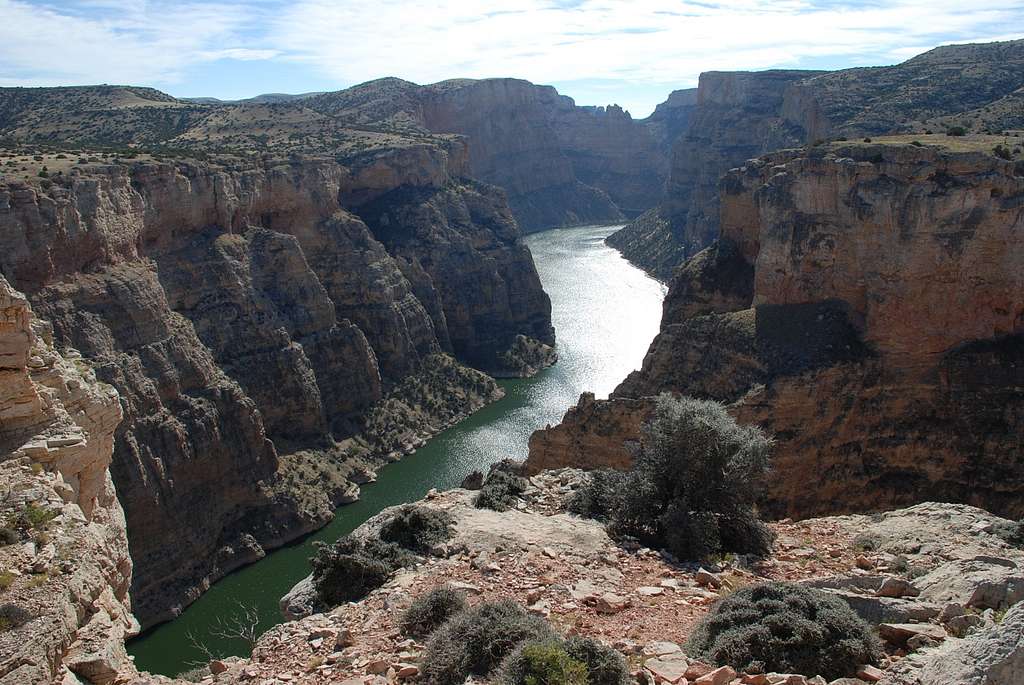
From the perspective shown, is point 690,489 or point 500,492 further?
point 500,492

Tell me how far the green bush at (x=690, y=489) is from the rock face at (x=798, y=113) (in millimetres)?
31580

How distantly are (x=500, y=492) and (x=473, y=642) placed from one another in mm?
9064

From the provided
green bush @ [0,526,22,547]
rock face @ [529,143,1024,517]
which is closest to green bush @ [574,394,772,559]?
rock face @ [529,143,1024,517]

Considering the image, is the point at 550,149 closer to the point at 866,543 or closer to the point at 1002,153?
the point at 1002,153

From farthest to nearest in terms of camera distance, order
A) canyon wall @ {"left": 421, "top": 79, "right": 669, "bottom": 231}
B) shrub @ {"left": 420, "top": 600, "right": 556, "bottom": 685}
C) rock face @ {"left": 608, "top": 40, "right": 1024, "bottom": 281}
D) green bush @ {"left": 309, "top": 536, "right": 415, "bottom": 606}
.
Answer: canyon wall @ {"left": 421, "top": 79, "right": 669, "bottom": 231}
rock face @ {"left": 608, "top": 40, "right": 1024, "bottom": 281}
green bush @ {"left": 309, "top": 536, "right": 415, "bottom": 606}
shrub @ {"left": 420, "top": 600, "right": 556, "bottom": 685}

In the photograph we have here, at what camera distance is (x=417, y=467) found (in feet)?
165

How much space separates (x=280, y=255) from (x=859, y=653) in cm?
4457

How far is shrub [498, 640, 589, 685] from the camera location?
32.6ft

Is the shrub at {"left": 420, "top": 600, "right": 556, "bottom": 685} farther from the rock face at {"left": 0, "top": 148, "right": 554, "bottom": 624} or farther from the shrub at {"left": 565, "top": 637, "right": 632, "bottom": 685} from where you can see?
the rock face at {"left": 0, "top": 148, "right": 554, "bottom": 624}

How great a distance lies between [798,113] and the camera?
8875 centimetres

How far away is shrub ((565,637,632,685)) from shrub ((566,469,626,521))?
26.6ft

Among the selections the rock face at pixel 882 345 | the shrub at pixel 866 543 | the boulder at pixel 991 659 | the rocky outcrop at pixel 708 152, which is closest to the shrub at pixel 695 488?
the shrub at pixel 866 543

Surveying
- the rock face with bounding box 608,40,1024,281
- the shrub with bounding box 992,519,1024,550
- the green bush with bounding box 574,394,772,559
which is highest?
the rock face with bounding box 608,40,1024,281

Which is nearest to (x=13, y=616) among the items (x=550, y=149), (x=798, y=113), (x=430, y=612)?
(x=430, y=612)
